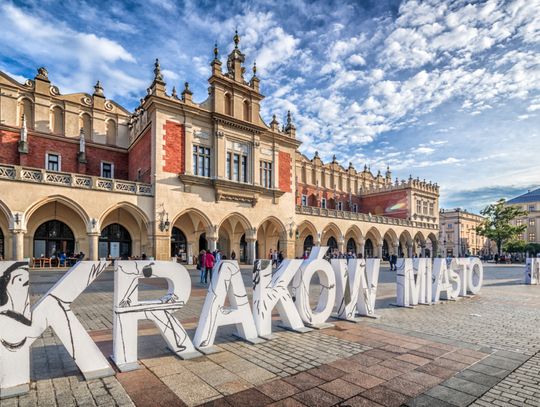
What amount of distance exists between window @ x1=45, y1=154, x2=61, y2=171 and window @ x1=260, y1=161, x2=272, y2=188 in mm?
13757

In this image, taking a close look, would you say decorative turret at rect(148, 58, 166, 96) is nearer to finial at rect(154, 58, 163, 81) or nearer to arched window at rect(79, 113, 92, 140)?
finial at rect(154, 58, 163, 81)

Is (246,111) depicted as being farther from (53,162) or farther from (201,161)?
(53,162)

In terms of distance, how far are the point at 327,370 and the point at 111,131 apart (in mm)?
25219

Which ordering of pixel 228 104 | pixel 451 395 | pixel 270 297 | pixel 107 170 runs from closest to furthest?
pixel 451 395
pixel 270 297
pixel 228 104
pixel 107 170

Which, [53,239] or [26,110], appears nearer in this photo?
[53,239]

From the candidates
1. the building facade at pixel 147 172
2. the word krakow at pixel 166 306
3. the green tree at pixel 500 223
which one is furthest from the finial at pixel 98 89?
the green tree at pixel 500 223

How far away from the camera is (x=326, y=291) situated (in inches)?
267

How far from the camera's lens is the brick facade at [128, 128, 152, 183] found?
2100 centimetres

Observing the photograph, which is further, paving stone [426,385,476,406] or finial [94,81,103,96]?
finial [94,81,103,96]

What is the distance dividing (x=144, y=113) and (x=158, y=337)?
1967 cm

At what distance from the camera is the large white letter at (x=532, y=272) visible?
1614 centimetres

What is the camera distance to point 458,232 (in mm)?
60625

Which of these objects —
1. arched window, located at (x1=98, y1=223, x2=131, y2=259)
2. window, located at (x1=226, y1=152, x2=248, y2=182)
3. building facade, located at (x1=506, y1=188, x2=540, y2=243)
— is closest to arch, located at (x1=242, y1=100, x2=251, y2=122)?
window, located at (x1=226, y1=152, x2=248, y2=182)

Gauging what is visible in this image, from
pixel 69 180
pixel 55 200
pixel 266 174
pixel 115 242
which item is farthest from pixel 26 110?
pixel 266 174
